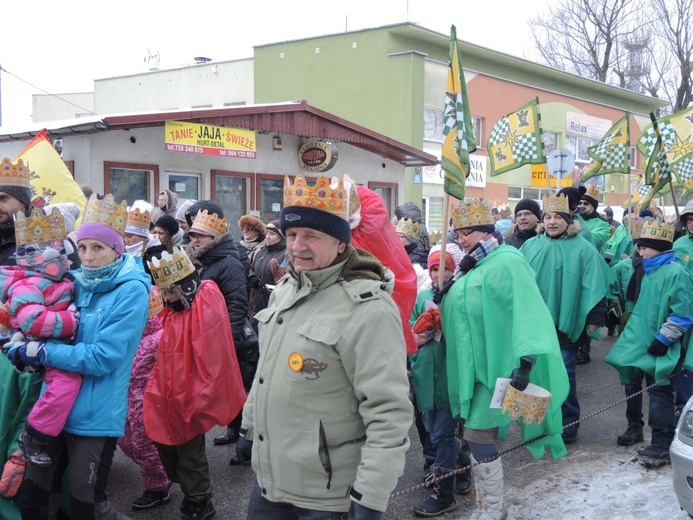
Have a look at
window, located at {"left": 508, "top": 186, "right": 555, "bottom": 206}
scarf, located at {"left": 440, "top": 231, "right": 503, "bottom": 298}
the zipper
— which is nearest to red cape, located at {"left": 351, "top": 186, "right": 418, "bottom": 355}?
scarf, located at {"left": 440, "top": 231, "right": 503, "bottom": 298}

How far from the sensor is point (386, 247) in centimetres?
459

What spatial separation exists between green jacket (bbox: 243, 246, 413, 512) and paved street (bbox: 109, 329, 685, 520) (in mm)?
2261

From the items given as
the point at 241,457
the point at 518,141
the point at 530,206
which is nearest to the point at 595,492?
the point at 241,457

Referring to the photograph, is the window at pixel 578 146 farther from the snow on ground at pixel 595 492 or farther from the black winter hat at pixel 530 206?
the snow on ground at pixel 595 492

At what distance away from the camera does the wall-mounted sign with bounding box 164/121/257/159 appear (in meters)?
11.6

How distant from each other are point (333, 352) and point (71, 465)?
1.73m

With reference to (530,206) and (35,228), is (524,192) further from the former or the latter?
(35,228)

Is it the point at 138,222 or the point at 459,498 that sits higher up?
the point at 138,222

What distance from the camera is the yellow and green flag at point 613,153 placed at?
415 inches

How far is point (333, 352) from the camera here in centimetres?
256

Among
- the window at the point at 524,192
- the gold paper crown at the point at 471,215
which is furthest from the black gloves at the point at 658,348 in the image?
the window at the point at 524,192

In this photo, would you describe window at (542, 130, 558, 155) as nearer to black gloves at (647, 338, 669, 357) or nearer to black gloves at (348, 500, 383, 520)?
black gloves at (647, 338, 669, 357)

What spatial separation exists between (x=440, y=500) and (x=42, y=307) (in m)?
2.94

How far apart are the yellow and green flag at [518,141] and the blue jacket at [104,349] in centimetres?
739
